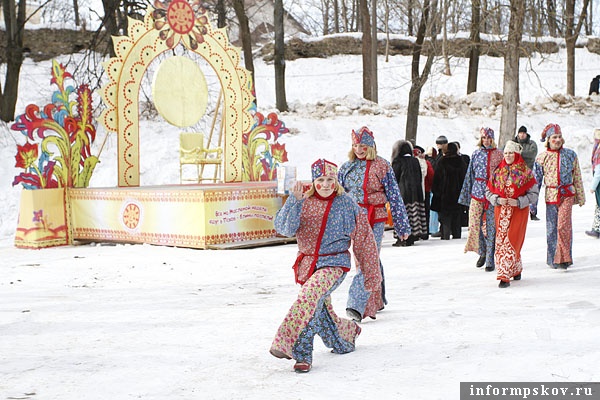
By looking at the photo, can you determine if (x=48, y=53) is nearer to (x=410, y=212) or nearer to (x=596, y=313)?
(x=410, y=212)

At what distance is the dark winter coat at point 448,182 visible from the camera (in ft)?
40.6

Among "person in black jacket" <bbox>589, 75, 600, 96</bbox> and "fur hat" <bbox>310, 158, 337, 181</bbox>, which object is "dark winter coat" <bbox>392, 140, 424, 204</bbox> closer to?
"fur hat" <bbox>310, 158, 337, 181</bbox>

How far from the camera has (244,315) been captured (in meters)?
7.00

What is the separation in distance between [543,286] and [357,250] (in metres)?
3.18

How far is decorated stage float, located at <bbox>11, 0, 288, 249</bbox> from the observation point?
1177cm

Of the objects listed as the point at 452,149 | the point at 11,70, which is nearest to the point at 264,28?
the point at 11,70

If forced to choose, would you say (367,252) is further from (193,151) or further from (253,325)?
(193,151)

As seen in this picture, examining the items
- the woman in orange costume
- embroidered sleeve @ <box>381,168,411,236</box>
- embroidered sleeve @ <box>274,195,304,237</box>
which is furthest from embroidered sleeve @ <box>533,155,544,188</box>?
embroidered sleeve @ <box>274,195,304,237</box>

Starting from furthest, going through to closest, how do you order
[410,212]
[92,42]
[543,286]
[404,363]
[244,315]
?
1. [92,42]
2. [410,212]
3. [543,286]
4. [244,315]
5. [404,363]

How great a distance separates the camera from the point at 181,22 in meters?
13.1

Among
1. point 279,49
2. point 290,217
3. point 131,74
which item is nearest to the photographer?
point 290,217

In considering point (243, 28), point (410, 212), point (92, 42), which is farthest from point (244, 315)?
point (243, 28)

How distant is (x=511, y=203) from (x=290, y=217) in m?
3.46

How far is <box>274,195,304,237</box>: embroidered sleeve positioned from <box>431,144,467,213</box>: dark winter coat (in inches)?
297
